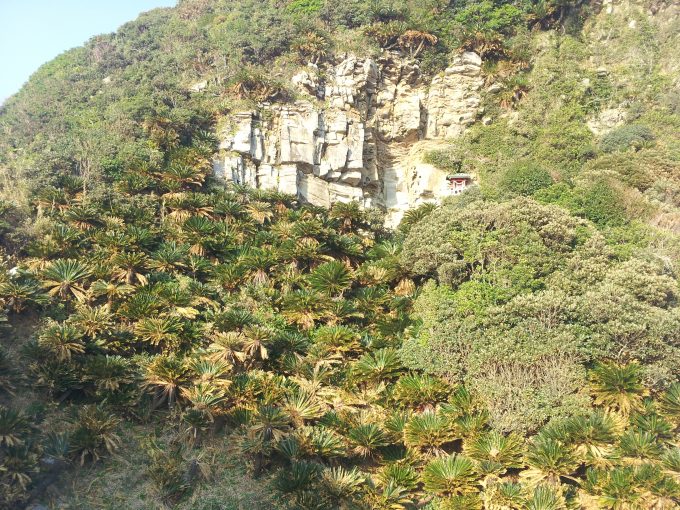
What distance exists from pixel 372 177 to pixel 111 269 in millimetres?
22645

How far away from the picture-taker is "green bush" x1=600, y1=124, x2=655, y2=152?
3055 cm

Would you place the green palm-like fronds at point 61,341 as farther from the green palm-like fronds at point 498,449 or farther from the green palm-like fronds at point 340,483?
the green palm-like fronds at point 498,449

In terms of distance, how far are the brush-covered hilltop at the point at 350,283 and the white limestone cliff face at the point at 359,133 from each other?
0.68ft

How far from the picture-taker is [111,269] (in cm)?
1898

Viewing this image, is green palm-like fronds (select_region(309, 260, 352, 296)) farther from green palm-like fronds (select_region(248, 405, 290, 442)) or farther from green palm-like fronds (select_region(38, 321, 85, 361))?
green palm-like fronds (select_region(38, 321, 85, 361))

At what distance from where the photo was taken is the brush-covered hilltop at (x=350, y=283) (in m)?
13.0

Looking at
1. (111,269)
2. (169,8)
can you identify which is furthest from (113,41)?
(111,269)

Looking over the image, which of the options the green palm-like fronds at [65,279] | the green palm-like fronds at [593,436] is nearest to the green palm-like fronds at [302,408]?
the green palm-like fronds at [593,436]

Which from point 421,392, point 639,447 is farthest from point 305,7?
point 639,447

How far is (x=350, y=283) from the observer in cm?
2138

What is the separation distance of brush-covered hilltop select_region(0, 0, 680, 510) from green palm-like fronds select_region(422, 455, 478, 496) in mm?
66

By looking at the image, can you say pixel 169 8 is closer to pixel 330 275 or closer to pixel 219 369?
pixel 330 275

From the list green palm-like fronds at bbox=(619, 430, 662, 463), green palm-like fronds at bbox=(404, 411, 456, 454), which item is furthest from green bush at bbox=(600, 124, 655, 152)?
green palm-like fronds at bbox=(404, 411, 456, 454)

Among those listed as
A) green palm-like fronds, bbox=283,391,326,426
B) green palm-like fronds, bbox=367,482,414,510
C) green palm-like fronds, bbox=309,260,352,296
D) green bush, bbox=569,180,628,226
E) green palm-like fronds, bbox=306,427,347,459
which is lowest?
green palm-like fronds, bbox=367,482,414,510
